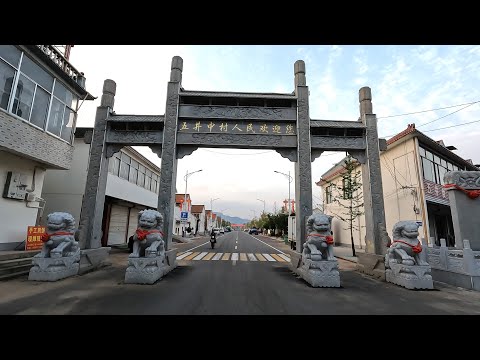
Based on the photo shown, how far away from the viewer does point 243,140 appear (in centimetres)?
902

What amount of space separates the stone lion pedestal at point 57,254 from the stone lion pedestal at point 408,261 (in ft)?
33.6

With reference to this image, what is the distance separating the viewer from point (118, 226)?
19625 mm

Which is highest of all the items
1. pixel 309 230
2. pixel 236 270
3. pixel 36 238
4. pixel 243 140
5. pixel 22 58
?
pixel 22 58

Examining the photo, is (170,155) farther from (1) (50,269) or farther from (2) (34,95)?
(2) (34,95)

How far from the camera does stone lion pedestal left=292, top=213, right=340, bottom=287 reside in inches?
263

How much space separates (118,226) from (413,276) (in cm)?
2010

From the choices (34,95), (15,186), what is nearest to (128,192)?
(15,186)

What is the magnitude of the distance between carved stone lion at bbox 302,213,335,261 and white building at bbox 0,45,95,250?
11.2m
